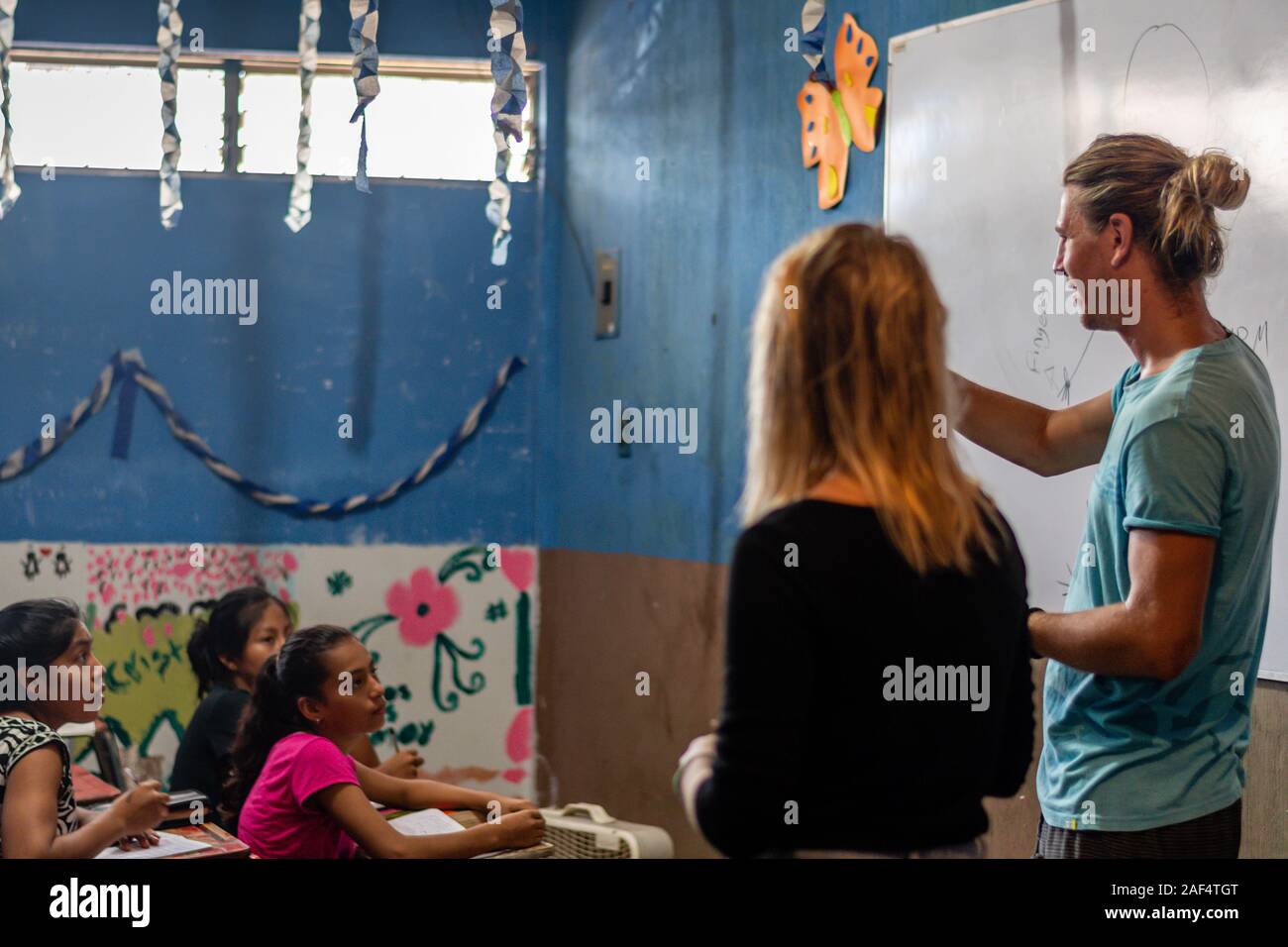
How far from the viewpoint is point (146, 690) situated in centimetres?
372

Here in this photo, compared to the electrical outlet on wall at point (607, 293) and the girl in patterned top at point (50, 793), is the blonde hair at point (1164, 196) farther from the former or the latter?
the electrical outlet on wall at point (607, 293)

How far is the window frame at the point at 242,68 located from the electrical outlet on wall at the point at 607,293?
1.61 ft

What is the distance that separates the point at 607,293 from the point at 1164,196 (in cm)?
221

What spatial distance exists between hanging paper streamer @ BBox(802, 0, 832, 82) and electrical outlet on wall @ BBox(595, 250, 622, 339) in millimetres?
1093

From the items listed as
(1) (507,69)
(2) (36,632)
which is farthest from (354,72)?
(2) (36,632)

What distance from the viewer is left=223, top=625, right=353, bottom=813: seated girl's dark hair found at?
212 cm

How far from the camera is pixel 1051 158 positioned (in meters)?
2.06

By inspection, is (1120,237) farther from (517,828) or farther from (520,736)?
(520,736)

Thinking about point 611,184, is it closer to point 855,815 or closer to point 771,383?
point 771,383

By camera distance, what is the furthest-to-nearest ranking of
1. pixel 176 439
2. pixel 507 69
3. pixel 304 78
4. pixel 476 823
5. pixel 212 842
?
pixel 176 439
pixel 304 78
pixel 507 69
pixel 476 823
pixel 212 842

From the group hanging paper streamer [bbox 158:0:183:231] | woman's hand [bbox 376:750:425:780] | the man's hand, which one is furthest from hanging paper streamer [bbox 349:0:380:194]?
the man's hand

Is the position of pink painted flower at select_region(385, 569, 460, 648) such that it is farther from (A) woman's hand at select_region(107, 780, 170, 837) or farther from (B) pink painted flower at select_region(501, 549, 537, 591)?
(A) woman's hand at select_region(107, 780, 170, 837)

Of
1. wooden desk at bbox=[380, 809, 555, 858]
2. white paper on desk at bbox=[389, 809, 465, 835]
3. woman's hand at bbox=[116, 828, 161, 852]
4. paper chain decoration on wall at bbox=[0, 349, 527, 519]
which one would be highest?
paper chain decoration on wall at bbox=[0, 349, 527, 519]
